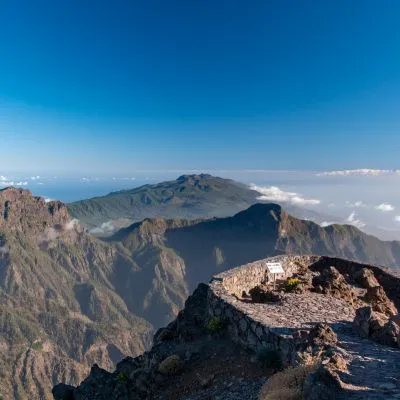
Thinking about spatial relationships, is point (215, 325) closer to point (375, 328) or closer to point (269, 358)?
point (269, 358)

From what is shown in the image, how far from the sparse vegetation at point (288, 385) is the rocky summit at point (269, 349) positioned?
0.11 feet

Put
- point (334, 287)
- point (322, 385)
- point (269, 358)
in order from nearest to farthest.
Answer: point (322, 385) < point (269, 358) < point (334, 287)

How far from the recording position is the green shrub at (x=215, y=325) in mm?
18938

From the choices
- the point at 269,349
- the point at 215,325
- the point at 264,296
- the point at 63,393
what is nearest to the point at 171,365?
the point at 215,325

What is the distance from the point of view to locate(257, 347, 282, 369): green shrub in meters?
14.4

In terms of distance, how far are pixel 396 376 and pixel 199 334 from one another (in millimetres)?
10269

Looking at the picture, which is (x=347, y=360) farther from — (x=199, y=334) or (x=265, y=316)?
(x=199, y=334)

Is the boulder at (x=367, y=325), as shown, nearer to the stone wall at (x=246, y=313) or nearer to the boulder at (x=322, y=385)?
the stone wall at (x=246, y=313)

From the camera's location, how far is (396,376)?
11766mm

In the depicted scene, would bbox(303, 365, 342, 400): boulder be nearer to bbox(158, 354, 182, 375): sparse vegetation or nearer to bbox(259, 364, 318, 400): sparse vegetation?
bbox(259, 364, 318, 400): sparse vegetation

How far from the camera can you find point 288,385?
1117 cm

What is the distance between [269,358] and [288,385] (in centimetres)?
336

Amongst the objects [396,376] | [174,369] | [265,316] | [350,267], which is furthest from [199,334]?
[350,267]

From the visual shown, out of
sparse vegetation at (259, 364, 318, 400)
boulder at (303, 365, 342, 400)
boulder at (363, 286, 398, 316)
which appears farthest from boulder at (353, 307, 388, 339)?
boulder at (363, 286, 398, 316)
